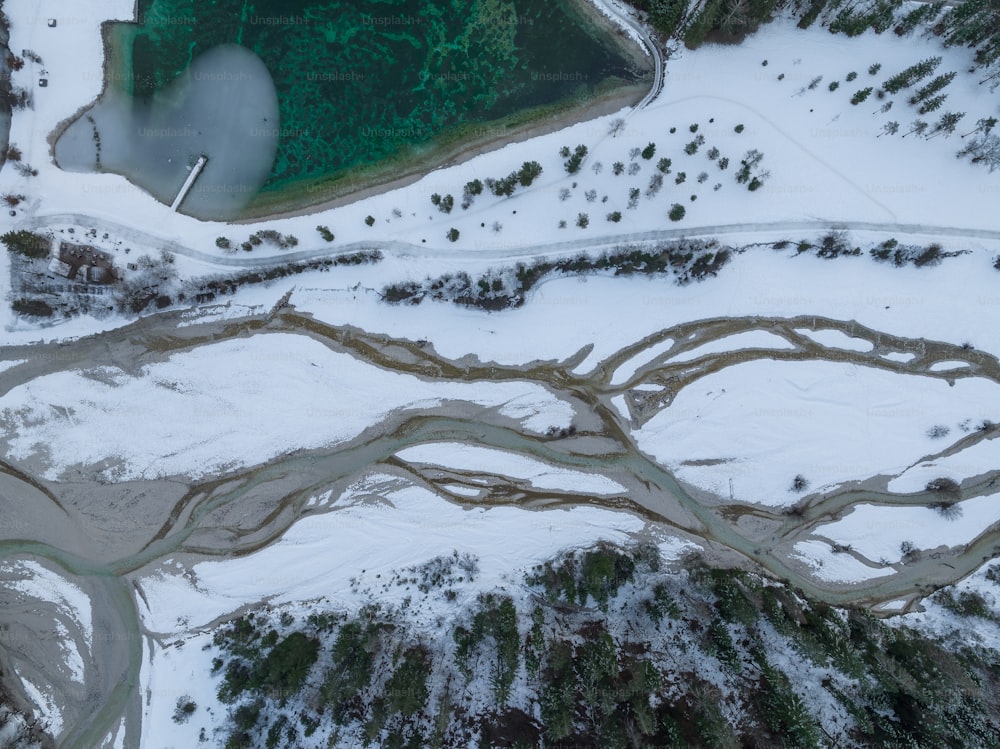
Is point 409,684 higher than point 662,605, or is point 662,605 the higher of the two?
point 662,605

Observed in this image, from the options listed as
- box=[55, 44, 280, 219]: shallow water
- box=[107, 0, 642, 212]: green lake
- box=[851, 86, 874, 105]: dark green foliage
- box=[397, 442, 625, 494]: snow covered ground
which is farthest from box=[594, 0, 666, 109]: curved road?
box=[397, 442, 625, 494]: snow covered ground

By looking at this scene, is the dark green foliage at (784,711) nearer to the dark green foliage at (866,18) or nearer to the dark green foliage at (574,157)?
the dark green foliage at (574,157)

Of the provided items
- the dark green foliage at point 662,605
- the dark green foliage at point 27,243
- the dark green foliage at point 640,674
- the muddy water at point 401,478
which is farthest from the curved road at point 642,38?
the dark green foliage at point 27,243

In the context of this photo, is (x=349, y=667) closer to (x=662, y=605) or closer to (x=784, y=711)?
(x=662, y=605)

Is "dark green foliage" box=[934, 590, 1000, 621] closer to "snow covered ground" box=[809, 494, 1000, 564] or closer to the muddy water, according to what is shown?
the muddy water

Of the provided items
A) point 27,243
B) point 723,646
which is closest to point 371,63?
point 27,243
